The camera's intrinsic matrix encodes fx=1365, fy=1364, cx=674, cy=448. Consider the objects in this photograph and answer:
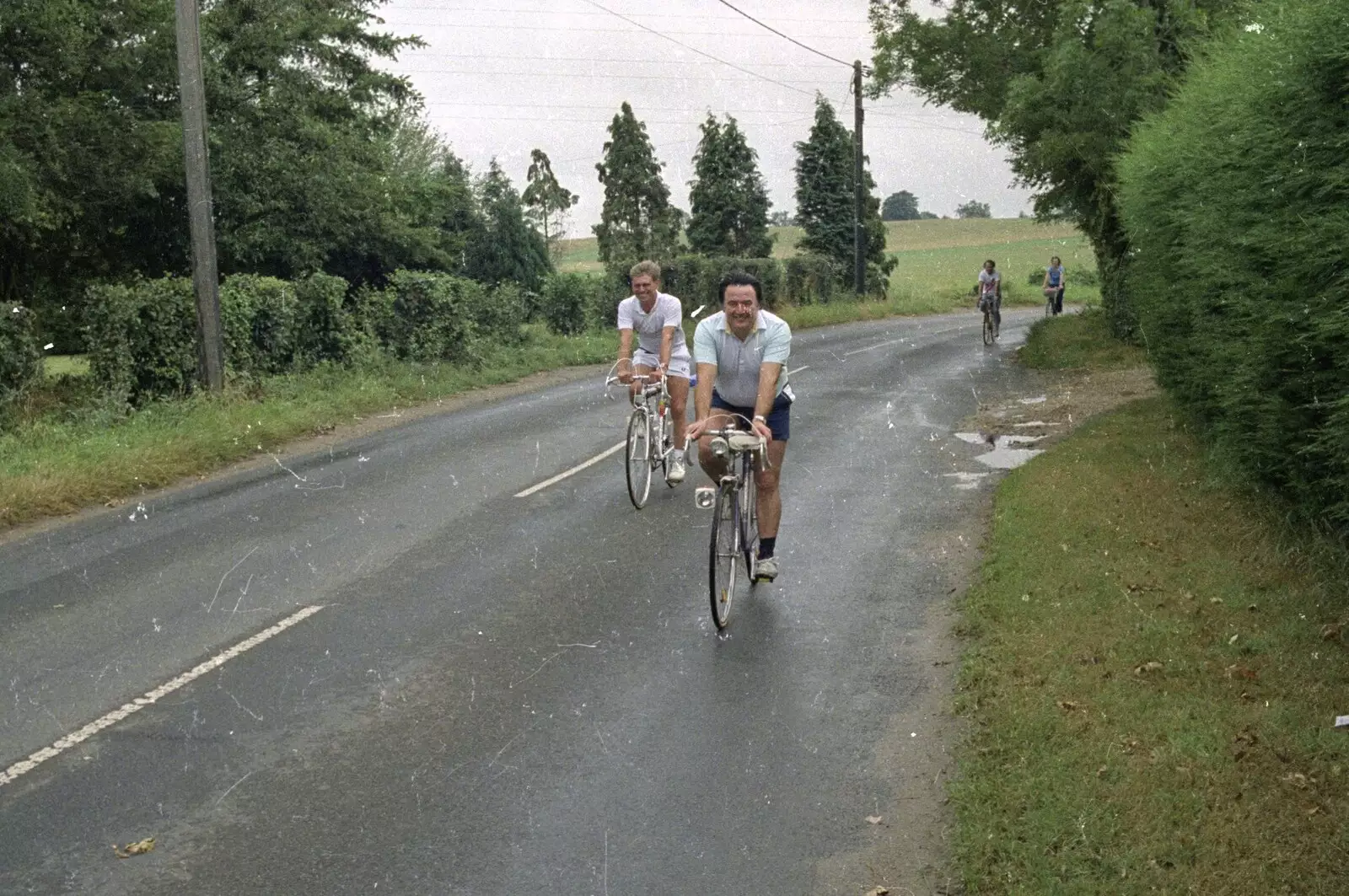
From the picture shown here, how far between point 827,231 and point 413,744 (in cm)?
6082

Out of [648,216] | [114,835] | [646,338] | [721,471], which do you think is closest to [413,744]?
[114,835]

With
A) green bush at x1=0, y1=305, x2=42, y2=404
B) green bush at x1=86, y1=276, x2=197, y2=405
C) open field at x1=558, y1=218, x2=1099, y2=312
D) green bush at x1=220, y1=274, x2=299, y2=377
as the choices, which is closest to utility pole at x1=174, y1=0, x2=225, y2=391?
green bush at x1=86, y1=276, x2=197, y2=405

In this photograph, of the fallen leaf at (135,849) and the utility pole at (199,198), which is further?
the utility pole at (199,198)

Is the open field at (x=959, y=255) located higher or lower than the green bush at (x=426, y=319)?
higher

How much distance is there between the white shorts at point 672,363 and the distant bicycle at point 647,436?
0.15m

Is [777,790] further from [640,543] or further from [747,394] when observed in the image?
[640,543]

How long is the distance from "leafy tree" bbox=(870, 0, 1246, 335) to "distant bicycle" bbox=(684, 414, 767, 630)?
9.45 m

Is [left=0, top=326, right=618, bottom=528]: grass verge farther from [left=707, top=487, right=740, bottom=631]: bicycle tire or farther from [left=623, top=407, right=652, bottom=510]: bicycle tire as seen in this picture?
[left=707, top=487, right=740, bottom=631]: bicycle tire

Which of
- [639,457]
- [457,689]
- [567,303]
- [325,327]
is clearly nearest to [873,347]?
[567,303]

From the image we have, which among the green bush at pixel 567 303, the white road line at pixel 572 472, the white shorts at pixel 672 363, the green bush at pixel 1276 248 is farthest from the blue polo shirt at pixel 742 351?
the green bush at pixel 567 303

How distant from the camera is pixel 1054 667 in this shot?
264 inches

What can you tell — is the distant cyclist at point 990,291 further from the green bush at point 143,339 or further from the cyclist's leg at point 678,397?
the cyclist's leg at point 678,397

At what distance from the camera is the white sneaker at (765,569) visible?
28.3 feet

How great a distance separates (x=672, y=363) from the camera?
12.1 metres
